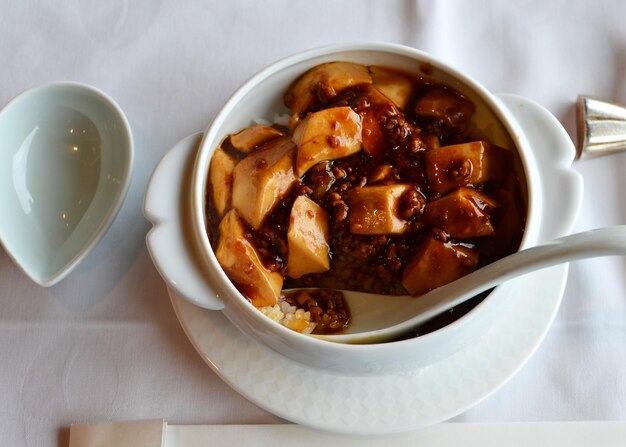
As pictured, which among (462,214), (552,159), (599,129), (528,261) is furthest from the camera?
(599,129)

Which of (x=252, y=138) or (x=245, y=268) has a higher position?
(x=252, y=138)

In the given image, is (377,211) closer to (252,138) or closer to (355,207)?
(355,207)

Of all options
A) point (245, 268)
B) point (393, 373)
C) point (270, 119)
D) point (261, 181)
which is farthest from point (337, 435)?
point (270, 119)

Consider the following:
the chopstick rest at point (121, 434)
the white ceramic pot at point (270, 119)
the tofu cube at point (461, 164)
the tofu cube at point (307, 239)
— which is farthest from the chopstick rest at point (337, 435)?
the tofu cube at point (461, 164)

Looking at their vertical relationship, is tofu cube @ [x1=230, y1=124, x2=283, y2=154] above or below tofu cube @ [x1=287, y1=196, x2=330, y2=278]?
above

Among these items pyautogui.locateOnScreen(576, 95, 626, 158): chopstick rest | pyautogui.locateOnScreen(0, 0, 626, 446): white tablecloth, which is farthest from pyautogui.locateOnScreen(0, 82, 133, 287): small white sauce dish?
pyautogui.locateOnScreen(576, 95, 626, 158): chopstick rest

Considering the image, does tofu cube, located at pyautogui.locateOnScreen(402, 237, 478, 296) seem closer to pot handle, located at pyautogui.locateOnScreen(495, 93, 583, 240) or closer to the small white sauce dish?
pot handle, located at pyautogui.locateOnScreen(495, 93, 583, 240)

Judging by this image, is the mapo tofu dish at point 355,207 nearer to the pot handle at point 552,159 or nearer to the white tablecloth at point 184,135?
the pot handle at point 552,159
